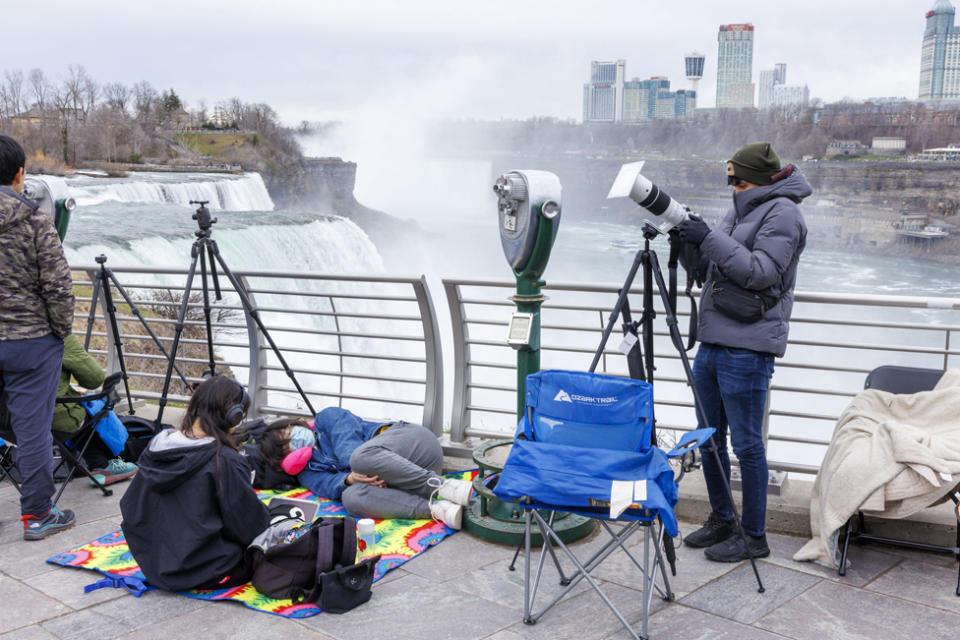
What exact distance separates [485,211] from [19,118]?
49.8 metres

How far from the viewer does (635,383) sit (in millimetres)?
3127

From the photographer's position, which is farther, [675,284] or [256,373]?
[256,373]

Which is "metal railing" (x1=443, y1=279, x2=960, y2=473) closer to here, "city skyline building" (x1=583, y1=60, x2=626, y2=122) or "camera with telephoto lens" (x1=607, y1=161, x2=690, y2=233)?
"camera with telephoto lens" (x1=607, y1=161, x2=690, y2=233)

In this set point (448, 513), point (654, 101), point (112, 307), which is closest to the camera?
point (448, 513)

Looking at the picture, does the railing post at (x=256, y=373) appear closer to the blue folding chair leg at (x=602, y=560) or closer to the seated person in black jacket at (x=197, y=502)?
the seated person in black jacket at (x=197, y=502)

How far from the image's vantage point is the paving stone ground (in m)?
2.91

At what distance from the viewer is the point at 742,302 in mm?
3305

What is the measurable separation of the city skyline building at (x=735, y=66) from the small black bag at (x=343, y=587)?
54097mm

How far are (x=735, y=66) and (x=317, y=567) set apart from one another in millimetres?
67315

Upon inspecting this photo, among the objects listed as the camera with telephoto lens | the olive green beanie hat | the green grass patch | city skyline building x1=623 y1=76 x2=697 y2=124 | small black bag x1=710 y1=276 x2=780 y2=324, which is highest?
city skyline building x1=623 y1=76 x2=697 y2=124

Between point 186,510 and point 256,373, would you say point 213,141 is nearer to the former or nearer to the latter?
point 256,373

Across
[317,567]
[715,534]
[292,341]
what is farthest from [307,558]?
[292,341]

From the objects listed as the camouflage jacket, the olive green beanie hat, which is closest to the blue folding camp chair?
the olive green beanie hat

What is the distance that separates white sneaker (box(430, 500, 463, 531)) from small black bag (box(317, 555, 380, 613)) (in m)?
0.78
